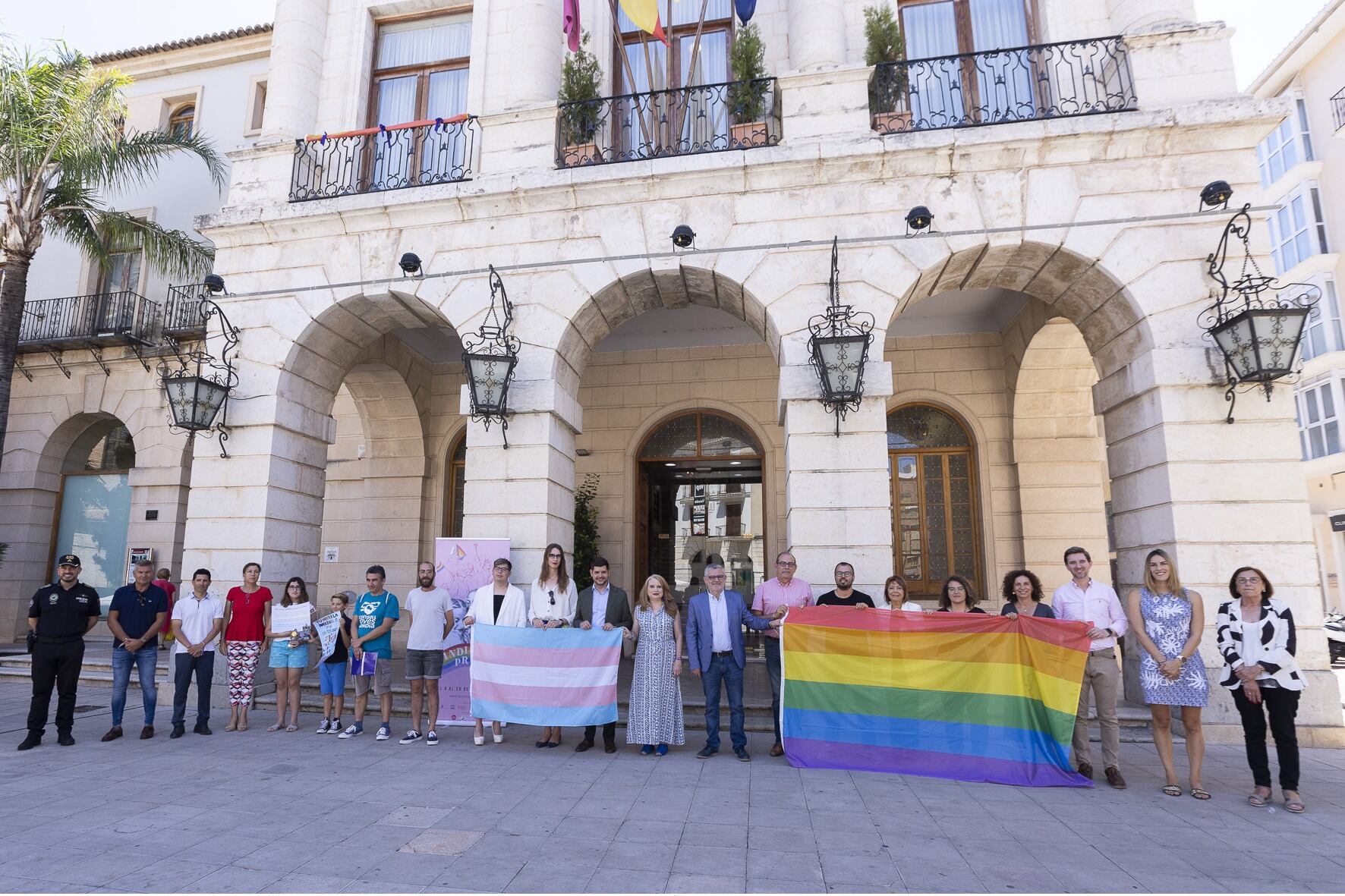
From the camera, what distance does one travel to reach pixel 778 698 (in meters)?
6.25

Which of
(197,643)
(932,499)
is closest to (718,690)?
(197,643)

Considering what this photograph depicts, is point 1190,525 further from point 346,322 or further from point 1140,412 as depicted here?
point 346,322

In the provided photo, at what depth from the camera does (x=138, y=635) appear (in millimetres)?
7027

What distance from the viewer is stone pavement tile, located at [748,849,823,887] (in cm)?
361

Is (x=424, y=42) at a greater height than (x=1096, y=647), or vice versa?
(x=424, y=42)

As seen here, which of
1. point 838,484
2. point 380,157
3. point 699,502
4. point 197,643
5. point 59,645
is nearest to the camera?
point 59,645

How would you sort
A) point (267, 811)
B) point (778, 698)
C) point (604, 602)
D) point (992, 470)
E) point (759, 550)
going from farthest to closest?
point (759, 550)
point (992, 470)
point (604, 602)
point (778, 698)
point (267, 811)

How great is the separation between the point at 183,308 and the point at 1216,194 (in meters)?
16.0

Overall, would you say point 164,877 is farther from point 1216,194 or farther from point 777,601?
point 1216,194

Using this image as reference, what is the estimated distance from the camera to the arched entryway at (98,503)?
1369 cm

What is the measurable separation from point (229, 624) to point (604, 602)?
12.9 ft

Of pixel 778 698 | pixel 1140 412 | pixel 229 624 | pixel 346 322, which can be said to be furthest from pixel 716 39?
pixel 229 624

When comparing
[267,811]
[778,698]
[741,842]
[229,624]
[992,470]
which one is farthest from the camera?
[992,470]

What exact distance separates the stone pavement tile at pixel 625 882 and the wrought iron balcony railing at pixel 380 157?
8360 mm
